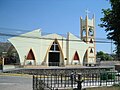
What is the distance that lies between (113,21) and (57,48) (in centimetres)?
6336

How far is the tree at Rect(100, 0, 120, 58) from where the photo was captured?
32.3 feet

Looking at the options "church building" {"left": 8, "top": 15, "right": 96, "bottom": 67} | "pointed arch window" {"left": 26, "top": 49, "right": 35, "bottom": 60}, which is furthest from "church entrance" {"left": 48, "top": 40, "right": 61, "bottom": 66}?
"pointed arch window" {"left": 26, "top": 49, "right": 35, "bottom": 60}

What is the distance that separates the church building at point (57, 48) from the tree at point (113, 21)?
51.9 meters

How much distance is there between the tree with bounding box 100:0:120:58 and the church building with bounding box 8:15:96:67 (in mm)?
51894

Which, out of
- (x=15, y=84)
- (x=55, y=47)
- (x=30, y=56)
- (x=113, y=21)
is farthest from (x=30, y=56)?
(x=113, y=21)

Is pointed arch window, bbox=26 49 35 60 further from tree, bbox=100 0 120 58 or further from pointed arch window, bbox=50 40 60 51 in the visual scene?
tree, bbox=100 0 120 58

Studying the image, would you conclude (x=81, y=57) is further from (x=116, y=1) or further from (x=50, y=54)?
(x=116, y=1)

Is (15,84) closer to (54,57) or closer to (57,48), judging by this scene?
(57,48)

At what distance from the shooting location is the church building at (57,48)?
217 feet

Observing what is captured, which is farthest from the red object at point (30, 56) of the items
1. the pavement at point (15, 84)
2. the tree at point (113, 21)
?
the tree at point (113, 21)

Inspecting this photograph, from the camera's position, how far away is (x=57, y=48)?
73.4 meters

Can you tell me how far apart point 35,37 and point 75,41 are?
13628 mm

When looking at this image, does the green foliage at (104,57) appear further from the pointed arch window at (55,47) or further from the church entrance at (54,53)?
the pointed arch window at (55,47)

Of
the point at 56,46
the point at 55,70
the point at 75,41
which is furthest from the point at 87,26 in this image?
the point at 55,70
